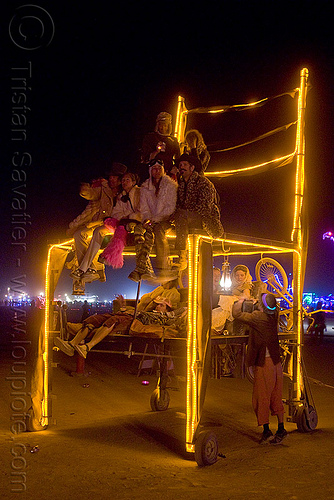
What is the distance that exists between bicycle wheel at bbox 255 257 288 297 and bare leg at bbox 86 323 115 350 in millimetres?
3262

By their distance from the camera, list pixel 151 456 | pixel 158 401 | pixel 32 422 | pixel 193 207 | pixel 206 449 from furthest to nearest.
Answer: pixel 158 401, pixel 32 422, pixel 193 207, pixel 151 456, pixel 206 449

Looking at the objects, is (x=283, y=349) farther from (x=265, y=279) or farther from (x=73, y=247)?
(x=73, y=247)

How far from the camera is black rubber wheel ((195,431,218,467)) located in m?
6.97

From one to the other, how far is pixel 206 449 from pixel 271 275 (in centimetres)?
442

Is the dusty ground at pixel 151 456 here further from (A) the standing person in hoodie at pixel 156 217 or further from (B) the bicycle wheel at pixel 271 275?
(B) the bicycle wheel at pixel 271 275

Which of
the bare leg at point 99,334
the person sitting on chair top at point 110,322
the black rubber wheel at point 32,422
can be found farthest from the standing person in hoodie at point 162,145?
the black rubber wheel at point 32,422

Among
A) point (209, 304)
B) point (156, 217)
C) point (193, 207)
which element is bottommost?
point (209, 304)

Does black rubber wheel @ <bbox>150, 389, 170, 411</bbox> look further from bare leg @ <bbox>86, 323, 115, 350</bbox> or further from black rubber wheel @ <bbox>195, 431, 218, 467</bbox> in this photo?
black rubber wheel @ <bbox>195, 431, 218, 467</bbox>

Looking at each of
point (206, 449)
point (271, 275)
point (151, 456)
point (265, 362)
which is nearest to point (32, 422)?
point (151, 456)

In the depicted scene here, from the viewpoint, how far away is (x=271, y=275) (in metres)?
10.7

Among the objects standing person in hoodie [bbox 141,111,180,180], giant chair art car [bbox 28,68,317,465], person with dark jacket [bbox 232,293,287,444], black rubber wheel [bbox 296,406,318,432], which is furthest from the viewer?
standing person in hoodie [bbox 141,111,180,180]

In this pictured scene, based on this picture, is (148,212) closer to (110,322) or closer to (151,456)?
(110,322)

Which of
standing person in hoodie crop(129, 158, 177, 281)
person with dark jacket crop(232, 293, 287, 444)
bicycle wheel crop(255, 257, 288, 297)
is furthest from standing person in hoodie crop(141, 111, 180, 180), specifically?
bicycle wheel crop(255, 257, 288, 297)

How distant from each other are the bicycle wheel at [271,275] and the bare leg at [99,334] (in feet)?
10.7
